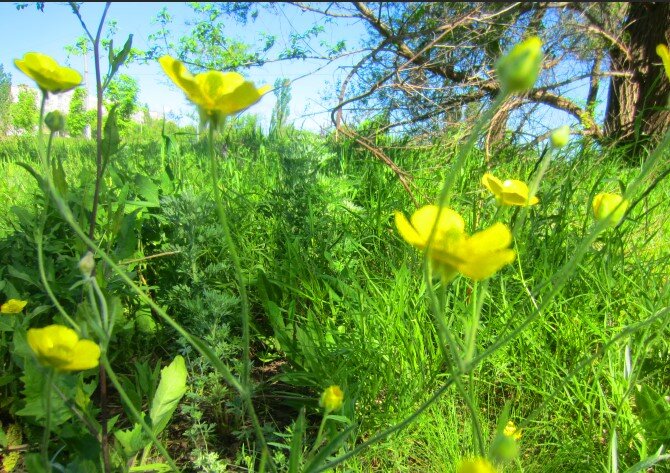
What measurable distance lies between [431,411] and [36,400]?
2.65ft

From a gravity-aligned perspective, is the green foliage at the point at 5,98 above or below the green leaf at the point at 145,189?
above

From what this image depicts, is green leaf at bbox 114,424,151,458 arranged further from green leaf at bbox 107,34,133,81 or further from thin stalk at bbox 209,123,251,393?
green leaf at bbox 107,34,133,81

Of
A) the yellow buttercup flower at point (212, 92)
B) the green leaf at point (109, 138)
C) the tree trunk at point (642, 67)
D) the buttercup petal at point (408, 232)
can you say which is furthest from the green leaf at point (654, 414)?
the tree trunk at point (642, 67)

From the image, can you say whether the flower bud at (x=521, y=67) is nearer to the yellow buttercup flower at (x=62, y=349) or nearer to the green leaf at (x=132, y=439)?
the yellow buttercup flower at (x=62, y=349)

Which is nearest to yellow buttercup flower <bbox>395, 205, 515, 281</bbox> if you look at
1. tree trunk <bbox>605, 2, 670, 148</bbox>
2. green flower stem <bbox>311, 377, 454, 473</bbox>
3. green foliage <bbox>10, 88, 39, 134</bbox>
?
green flower stem <bbox>311, 377, 454, 473</bbox>

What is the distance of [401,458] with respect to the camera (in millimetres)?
1066

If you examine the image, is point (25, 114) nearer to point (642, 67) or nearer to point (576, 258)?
point (642, 67)

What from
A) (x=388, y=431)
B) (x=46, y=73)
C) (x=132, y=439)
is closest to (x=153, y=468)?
(x=132, y=439)

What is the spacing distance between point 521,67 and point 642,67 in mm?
4309

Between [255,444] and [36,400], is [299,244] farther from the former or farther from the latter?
[36,400]

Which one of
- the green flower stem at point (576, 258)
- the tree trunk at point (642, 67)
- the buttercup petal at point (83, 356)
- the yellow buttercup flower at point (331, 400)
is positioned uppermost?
the tree trunk at point (642, 67)

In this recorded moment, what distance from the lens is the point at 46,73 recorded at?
653mm

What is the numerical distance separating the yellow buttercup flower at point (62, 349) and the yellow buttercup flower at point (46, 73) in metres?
0.32

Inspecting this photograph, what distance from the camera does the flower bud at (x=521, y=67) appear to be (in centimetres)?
47
